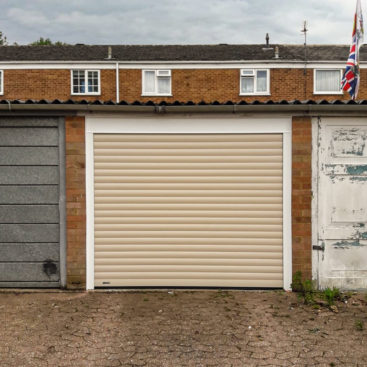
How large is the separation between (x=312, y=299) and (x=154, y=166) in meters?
3.03

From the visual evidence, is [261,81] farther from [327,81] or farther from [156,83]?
[156,83]

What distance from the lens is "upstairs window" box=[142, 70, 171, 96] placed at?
21250mm

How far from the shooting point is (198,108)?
579 cm

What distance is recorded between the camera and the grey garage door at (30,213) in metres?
6.05

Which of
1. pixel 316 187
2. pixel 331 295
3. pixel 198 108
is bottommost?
pixel 331 295

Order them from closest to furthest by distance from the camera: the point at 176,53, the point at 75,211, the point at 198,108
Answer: the point at 198,108
the point at 75,211
the point at 176,53

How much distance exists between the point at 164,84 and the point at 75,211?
54.2ft

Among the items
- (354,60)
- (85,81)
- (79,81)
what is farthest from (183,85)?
(354,60)

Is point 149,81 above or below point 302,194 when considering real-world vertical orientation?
above

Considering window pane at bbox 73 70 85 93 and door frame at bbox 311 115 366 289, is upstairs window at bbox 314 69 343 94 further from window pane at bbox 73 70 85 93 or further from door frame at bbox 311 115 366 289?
door frame at bbox 311 115 366 289

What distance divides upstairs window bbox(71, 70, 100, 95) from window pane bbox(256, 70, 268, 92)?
28.6 feet

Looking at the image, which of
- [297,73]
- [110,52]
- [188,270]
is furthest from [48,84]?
[188,270]

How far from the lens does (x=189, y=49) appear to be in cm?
2358

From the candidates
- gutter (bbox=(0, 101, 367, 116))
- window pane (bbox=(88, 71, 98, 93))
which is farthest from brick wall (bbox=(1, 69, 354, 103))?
gutter (bbox=(0, 101, 367, 116))
